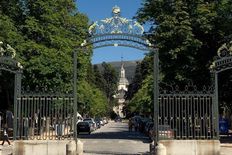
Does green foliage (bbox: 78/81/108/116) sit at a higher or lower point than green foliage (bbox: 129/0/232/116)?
lower

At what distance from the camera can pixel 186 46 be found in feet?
114

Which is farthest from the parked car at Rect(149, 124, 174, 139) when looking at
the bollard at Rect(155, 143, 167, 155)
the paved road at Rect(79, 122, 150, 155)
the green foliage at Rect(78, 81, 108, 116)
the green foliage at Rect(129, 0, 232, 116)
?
the green foliage at Rect(78, 81, 108, 116)

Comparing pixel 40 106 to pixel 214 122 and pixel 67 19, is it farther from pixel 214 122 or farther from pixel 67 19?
pixel 67 19

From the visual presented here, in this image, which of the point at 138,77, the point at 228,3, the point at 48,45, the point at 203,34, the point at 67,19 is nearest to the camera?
the point at 228,3

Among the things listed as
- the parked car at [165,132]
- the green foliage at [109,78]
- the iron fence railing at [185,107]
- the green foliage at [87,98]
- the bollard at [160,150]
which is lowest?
the bollard at [160,150]

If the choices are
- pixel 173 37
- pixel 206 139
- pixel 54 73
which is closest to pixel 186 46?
pixel 173 37

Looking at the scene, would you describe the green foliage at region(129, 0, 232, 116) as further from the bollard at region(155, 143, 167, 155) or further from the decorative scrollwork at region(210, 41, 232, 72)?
the bollard at region(155, 143, 167, 155)

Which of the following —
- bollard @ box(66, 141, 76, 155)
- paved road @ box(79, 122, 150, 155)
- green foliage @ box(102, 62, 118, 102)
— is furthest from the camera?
green foliage @ box(102, 62, 118, 102)

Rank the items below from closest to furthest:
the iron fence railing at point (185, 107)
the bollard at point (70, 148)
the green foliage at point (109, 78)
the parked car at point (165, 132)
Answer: the bollard at point (70, 148)
the iron fence railing at point (185, 107)
the parked car at point (165, 132)
the green foliage at point (109, 78)

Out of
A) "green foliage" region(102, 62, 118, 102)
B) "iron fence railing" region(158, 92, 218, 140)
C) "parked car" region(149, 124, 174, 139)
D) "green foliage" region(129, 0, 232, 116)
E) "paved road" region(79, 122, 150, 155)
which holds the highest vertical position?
"green foliage" region(102, 62, 118, 102)

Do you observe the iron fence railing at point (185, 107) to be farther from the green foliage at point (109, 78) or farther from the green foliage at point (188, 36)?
the green foliage at point (109, 78)

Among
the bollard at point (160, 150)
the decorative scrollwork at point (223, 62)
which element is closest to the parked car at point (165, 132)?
the bollard at point (160, 150)

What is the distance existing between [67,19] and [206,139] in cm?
2208

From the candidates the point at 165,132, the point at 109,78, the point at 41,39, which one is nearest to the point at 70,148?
the point at 165,132
